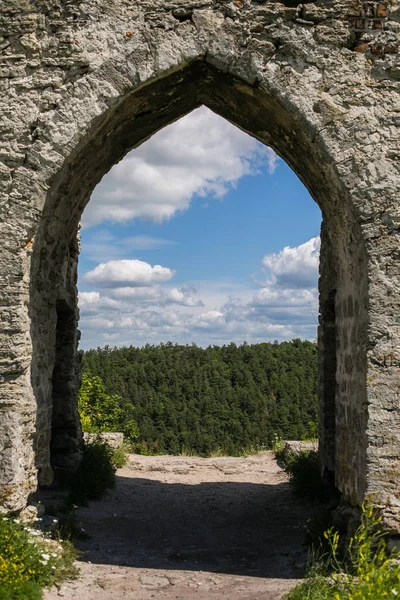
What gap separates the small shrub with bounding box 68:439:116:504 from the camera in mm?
7262

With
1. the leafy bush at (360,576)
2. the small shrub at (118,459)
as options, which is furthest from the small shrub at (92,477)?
the leafy bush at (360,576)

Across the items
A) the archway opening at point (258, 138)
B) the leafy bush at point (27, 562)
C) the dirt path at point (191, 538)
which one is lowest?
the dirt path at point (191, 538)

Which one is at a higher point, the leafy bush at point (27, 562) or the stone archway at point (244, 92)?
the stone archway at point (244, 92)

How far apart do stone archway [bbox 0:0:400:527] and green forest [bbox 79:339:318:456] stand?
16182mm

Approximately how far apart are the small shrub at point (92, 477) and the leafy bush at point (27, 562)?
1966 millimetres

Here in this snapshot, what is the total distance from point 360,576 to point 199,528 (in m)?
3.21

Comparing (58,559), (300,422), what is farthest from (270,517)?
(300,422)

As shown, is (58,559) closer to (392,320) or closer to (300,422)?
(392,320)

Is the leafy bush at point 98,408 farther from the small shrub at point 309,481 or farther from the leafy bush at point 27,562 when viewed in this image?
the leafy bush at point 27,562

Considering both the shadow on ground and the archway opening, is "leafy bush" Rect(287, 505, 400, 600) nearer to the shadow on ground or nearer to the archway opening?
the archway opening

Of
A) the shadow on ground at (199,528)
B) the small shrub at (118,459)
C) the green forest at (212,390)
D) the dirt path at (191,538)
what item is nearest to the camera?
the dirt path at (191,538)

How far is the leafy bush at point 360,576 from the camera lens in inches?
141

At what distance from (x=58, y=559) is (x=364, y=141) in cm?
382

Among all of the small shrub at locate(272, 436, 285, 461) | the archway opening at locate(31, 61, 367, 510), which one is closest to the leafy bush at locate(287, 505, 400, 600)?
the archway opening at locate(31, 61, 367, 510)
